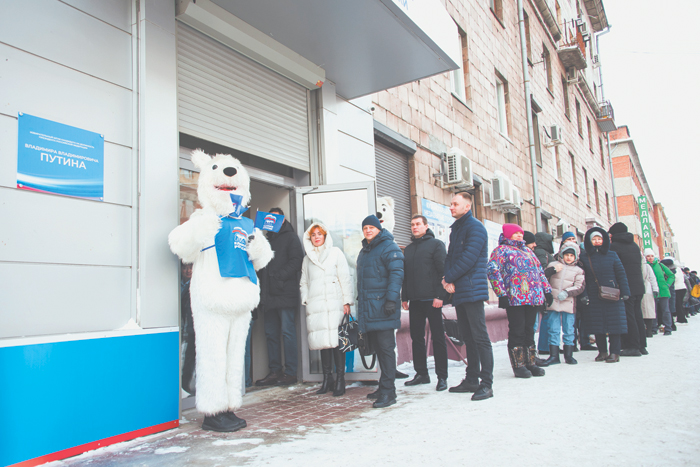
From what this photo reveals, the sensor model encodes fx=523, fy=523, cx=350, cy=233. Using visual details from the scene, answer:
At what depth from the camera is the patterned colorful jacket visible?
5805 millimetres

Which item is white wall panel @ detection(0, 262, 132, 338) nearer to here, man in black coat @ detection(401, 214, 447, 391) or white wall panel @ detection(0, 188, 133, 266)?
white wall panel @ detection(0, 188, 133, 266)

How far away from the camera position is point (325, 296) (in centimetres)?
548

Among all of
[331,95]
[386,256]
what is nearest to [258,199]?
[331,95]

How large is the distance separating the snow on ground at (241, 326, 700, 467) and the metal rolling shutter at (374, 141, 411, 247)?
4.04m

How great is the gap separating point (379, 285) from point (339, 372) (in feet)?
3.60

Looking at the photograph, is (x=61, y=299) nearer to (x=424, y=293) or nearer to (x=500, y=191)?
(x=424, y=293)

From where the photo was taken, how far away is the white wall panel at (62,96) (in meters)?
3.49

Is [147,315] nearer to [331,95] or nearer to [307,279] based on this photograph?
[307,279]

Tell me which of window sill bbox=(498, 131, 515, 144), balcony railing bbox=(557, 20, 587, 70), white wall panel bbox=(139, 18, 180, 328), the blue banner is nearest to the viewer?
white wall panel bbox=(139, 18, 180, 328)

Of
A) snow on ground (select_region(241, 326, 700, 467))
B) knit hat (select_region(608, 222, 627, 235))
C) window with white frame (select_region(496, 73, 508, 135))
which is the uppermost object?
window with white frame (select_region(496, 73, 508, 135))

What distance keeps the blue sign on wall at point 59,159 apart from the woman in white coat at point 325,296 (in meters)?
2.34

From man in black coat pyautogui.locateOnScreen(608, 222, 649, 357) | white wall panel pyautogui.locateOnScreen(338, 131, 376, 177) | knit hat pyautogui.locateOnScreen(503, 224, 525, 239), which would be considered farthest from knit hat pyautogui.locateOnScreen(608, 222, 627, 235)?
white wall panel pyautogui.locateOnScreen(338, 131, 376, 177)

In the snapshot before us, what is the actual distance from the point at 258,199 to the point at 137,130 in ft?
10.0

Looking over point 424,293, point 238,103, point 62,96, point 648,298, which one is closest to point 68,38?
point 62,96
